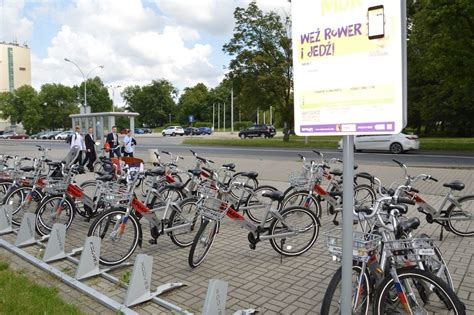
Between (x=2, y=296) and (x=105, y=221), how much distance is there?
1379 millimetres

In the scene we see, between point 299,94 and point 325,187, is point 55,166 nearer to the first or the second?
point 325,187

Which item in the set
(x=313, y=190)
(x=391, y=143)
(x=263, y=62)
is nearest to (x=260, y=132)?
(x=263, y=62)

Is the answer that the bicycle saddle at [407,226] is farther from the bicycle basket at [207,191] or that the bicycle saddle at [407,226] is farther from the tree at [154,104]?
the tree at [154,104]

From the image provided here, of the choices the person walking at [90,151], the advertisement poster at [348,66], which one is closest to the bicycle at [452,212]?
the advertisement poster at [348,66]

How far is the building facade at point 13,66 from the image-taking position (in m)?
108

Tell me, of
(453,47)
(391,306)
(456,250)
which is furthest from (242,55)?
(391,306)

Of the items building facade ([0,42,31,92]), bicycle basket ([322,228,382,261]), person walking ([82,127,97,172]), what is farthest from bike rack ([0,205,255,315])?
building facade ([0,42,31,92])

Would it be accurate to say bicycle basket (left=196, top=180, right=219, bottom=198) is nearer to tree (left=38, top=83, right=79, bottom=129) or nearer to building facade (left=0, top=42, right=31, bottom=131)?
tree (left=38, top=83, right=79, bottom=129)

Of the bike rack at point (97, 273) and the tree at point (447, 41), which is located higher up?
the tree at point (447, 41)

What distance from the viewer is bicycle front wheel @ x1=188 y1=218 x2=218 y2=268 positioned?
4.80m

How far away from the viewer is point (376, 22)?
214 cm

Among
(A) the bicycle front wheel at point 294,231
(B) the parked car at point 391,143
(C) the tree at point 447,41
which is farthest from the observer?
(B) the parked car at point 391,143

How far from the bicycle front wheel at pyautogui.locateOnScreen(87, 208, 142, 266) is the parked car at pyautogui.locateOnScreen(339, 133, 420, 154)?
17.6 meters

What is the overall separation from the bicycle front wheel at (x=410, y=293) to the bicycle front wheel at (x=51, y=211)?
16.0 ft
